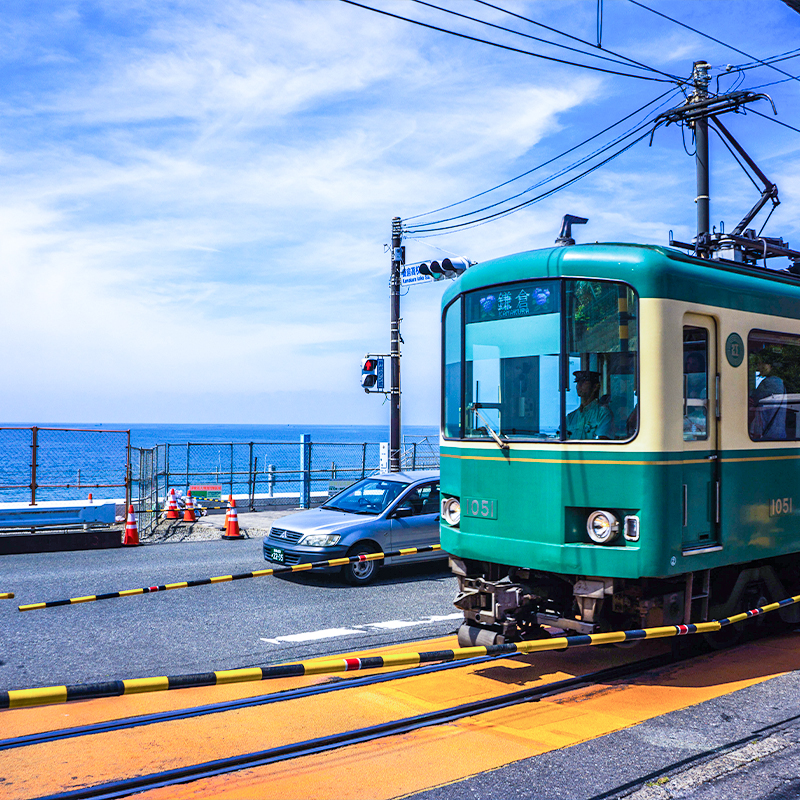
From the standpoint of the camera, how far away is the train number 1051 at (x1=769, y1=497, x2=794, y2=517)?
→ 7242 mm

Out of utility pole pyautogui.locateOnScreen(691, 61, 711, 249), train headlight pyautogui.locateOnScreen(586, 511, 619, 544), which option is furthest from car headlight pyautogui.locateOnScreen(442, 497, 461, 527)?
utility pole pyautogui.locateOnScreen(691, 61, 711, 249)

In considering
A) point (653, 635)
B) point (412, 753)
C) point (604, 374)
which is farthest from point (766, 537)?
point (412, 753)

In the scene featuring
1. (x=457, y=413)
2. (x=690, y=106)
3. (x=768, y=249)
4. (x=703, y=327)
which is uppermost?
(x=690, y=106)

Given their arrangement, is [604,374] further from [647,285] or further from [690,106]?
[690,106]

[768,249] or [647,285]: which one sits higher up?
[768,249]

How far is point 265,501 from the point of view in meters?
24.0

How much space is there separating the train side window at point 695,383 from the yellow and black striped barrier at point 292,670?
5.05 ft

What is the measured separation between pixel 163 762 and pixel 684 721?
3406 millimetres

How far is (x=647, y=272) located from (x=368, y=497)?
745 cm

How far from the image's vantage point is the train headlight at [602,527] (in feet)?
20.0

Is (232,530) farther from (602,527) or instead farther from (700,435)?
(700,435)

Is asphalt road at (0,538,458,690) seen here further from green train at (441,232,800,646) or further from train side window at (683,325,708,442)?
train side window at (683,325,708,442)

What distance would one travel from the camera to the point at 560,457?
6.29m

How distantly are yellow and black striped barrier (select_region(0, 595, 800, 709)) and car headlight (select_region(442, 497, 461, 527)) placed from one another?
123cm
